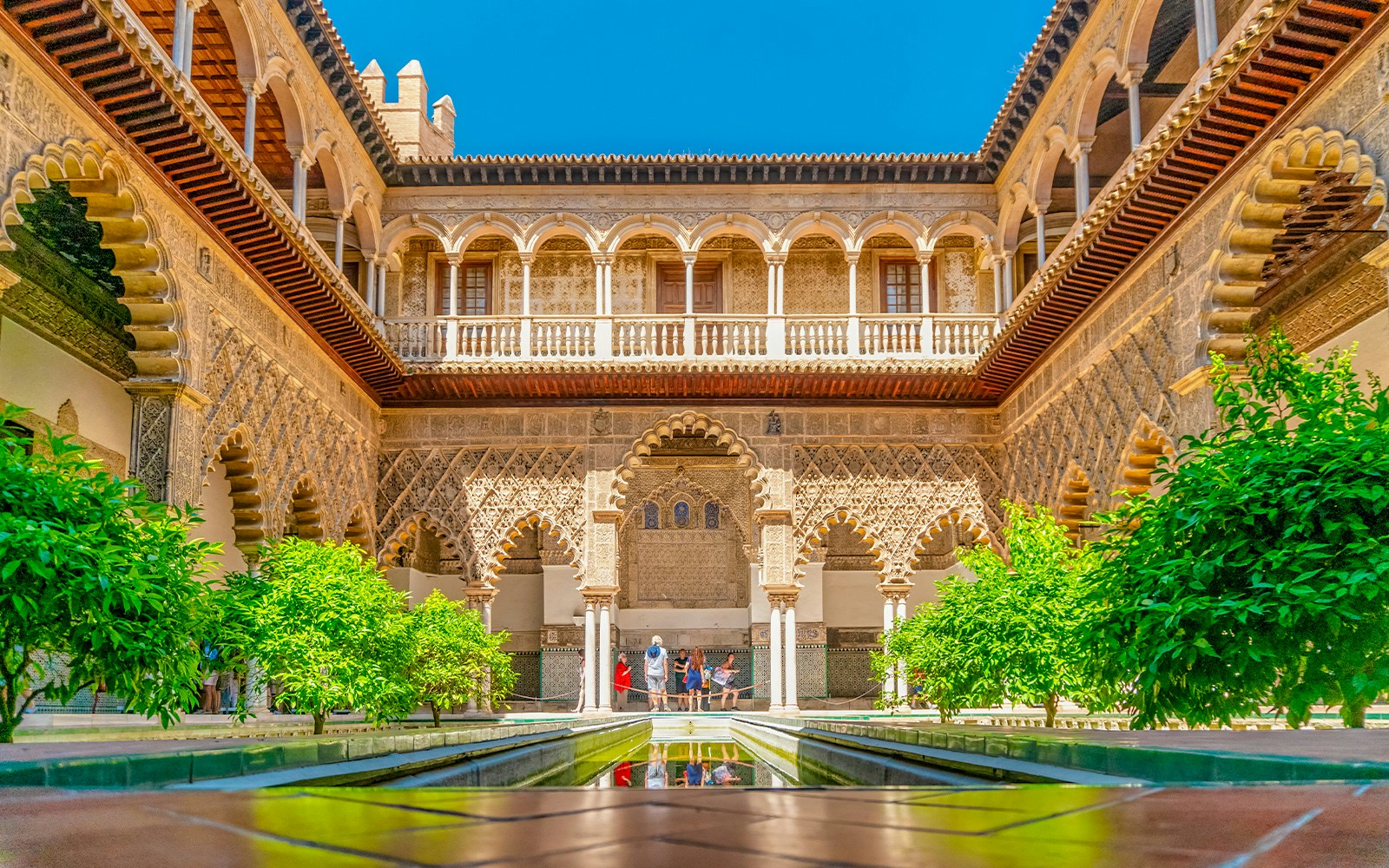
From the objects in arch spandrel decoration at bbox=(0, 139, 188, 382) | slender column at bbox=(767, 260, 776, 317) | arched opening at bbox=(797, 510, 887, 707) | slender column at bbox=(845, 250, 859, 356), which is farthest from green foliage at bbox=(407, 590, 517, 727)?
arched opening at bbox=(797, 510, 887, 707)

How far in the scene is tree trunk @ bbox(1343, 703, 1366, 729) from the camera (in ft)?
16.9

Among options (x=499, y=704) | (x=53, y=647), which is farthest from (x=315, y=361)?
(x=53, y=647)

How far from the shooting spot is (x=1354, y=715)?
5223mm

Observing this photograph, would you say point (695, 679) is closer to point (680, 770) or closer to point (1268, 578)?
point (680, 770)

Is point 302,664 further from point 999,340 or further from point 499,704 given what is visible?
point 499,704

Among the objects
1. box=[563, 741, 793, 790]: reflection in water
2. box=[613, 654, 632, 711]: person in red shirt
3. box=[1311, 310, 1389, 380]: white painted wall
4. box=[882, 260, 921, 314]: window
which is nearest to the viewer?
box=[563, 741, 793, 790]: reflection in water

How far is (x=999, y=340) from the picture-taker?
13.9m

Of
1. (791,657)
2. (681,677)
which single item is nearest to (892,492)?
(791,657)

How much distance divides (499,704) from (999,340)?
30.6ft

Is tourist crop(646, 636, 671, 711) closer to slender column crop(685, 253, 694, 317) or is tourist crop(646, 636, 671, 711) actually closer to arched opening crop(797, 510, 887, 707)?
arched opening crop(797, 510, 887, 707)

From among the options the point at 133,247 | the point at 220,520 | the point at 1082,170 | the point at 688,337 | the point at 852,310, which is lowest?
the point at 220,520

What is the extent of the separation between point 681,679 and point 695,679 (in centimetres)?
101

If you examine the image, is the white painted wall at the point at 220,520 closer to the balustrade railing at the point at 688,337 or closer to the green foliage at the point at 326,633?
the balustrade railing at the point at 688,337

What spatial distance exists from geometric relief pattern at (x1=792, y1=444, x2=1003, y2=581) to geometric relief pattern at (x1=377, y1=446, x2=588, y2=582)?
9.42 feet
